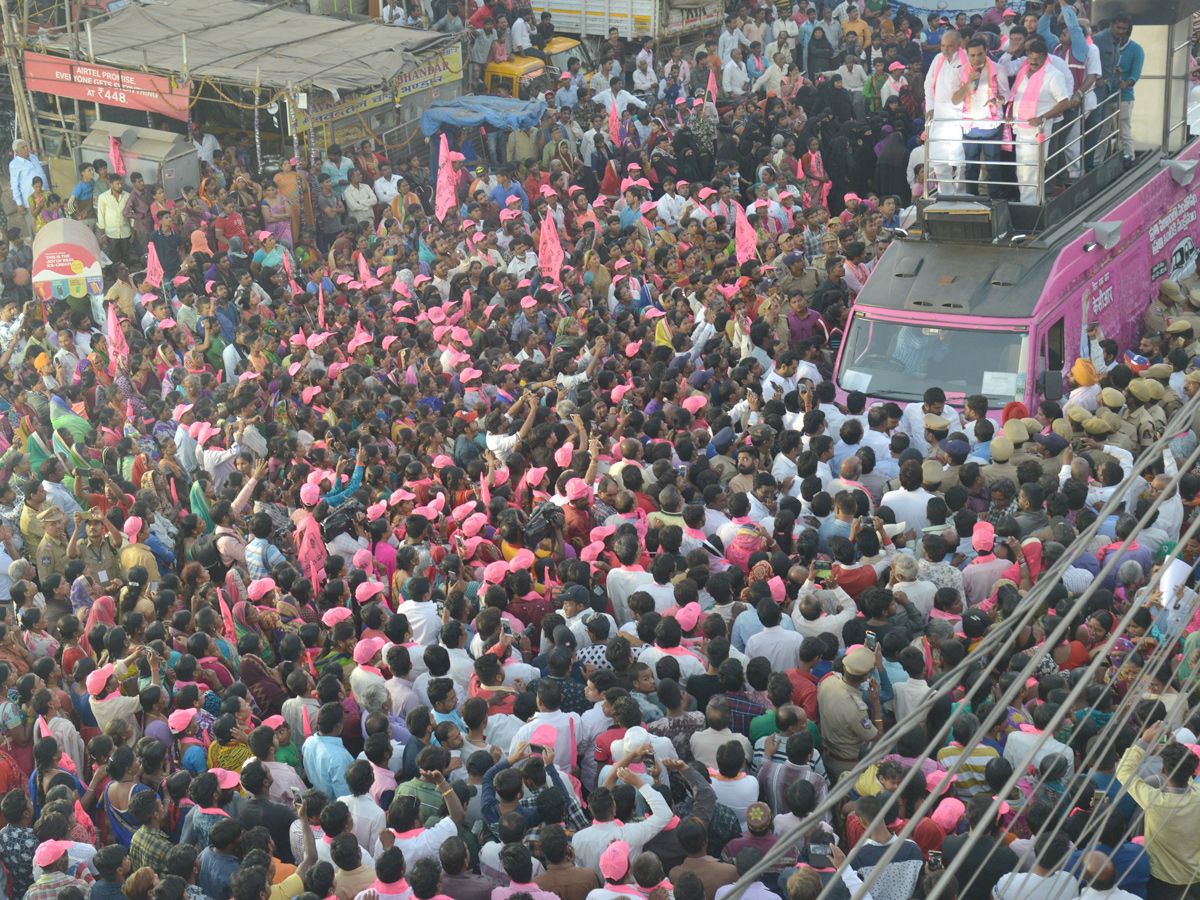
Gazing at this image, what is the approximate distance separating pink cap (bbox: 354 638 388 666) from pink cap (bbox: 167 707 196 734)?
0.91 metres

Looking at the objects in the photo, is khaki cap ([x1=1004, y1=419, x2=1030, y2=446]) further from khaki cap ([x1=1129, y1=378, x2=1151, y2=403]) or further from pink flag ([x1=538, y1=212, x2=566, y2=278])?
pink flag ([x1=538, y1=212, x2=566, y2=278])

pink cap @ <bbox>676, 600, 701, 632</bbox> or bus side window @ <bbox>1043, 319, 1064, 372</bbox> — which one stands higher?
bus side window @ <bbox>1043, 319, 1064, 372</bbox>

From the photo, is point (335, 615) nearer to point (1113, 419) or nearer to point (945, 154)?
point (1113, 419)

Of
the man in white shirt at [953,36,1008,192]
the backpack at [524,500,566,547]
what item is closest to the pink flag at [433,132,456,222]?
the man in white shirt at [953,36,1008,192]

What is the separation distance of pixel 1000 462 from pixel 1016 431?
12.3 inches

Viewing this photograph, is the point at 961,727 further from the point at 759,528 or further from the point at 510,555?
the point at 510,555

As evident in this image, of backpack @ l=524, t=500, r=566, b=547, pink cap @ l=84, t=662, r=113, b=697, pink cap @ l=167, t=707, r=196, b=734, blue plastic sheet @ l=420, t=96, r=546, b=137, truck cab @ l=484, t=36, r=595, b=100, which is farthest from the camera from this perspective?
truck cab @ l=484, t=36, r=595, b=100

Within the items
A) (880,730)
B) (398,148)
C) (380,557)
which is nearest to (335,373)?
(380,557)

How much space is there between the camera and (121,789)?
20.7 feet

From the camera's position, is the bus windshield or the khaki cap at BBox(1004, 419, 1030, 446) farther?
the bus windshield

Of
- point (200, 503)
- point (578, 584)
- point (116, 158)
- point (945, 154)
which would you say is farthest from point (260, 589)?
point (116, 158)

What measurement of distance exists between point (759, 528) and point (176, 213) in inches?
367

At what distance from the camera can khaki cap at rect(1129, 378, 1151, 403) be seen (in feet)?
30.5

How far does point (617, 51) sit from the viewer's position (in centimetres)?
2147
